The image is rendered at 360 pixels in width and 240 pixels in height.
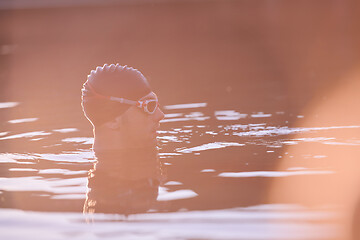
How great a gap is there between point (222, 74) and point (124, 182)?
1150cm

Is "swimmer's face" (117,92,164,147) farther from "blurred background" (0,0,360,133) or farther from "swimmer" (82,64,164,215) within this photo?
"blurred background" (0,0,360,133)

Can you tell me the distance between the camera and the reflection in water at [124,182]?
6895 millimetres

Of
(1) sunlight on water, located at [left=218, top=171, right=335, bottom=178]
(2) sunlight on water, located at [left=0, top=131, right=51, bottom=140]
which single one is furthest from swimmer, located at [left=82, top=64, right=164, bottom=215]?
(2) sunlight on water, located at [left=0, top=131, right=51, bottom=140]

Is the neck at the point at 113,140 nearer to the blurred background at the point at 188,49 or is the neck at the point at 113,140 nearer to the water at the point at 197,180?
the water at the point at 197,180

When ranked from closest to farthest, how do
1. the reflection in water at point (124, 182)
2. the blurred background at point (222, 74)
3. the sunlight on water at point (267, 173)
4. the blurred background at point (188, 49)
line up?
1. the reflection in water at point (124, 182)
2. the sunlight on water at point (267, 173)
3. the blurred background at point (222, 74)
4. the blurred background at point (188, 49)

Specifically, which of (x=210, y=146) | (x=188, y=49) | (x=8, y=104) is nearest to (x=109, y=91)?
(x=210, y=146)

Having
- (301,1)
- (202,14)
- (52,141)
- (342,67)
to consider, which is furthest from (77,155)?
(301,1)

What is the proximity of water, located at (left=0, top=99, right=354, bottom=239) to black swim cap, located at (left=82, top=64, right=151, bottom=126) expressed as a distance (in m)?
0.55

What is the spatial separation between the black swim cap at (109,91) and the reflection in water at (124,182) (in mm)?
436

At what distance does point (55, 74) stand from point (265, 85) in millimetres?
6609

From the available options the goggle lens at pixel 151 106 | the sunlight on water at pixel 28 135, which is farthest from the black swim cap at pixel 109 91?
the sunlight on water at pixel 28 135

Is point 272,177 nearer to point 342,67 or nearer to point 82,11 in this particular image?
point 342,67

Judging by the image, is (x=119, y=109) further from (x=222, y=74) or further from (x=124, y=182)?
(x=222, y=74)

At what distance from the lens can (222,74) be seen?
19062 millimetres
